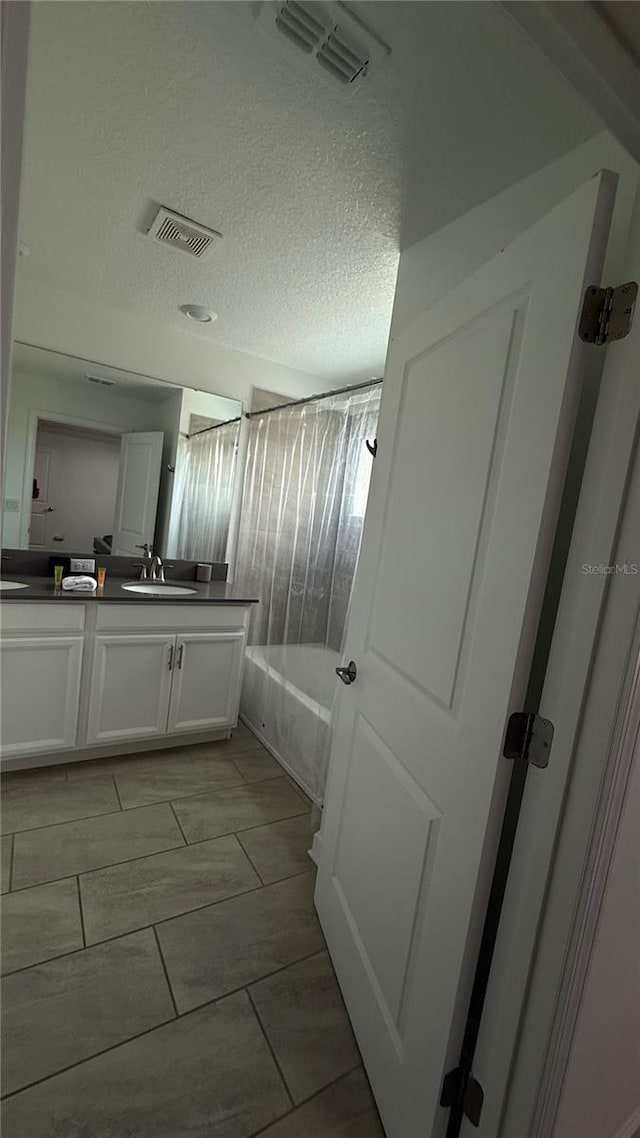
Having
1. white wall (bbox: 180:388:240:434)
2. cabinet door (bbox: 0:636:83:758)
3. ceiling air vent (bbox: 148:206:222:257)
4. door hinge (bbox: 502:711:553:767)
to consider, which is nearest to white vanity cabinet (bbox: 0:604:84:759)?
cabinet door (bbox: 0:636:83:758)

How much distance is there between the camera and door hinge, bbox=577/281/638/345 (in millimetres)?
730

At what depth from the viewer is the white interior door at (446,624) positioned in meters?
0.78

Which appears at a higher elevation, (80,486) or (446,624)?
(80,486)

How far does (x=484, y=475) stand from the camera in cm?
93

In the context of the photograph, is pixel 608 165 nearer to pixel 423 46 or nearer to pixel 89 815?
pixel 423 46

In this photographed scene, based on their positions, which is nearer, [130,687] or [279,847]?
[279,847]

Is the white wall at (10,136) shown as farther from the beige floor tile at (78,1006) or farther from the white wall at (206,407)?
the white wall at (206,407)

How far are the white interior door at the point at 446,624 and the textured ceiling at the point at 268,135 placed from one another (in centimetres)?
46

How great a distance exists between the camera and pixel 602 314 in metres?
0.74

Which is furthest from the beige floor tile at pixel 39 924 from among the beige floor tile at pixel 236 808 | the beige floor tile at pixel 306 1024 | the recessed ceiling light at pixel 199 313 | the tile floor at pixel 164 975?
the recessed ceiling light at pixel 199 313

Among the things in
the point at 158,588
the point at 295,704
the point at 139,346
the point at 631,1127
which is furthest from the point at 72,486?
the point at 631,1127

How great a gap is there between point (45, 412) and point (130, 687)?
1480 millimetres

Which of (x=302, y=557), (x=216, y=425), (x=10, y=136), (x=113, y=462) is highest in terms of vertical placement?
(x=216, y=425)

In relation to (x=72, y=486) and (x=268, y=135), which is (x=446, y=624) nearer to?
(x=268, y=135)
